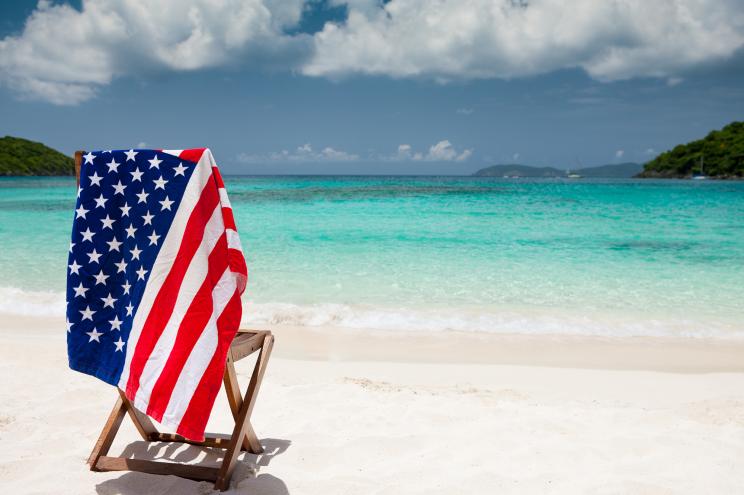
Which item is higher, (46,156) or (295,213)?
(46,156)

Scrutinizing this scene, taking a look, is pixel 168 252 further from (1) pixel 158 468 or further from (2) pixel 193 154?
(1) pixel 158 468

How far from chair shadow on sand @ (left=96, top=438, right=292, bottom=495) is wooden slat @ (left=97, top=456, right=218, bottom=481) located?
0.04 metres

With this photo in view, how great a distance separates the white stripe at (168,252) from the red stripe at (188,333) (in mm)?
193

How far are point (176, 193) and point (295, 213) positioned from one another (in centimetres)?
1995

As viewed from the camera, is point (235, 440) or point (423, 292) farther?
point (423, 292)

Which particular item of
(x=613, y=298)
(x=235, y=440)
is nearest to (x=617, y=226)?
(x=613, y=298)

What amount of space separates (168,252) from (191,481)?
1233 mm

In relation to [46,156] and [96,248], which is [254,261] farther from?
[46,156]

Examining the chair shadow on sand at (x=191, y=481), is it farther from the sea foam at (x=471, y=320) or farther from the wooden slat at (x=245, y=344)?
the sea foam at (x=471, y=320)

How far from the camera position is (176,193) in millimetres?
2527

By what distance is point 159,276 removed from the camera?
8.38ft

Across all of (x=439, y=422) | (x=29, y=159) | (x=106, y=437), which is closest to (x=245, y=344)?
(x=106, y=437)

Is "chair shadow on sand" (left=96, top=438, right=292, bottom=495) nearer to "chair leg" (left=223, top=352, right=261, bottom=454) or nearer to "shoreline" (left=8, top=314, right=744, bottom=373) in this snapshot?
"chair leg" (left=223, top=352, right=261, bottom=454)

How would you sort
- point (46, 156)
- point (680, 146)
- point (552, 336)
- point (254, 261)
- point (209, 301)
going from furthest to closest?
point (680, 146)
point (46, 156)
point (254, 261)
point (552, 336)
point (209, 301)
